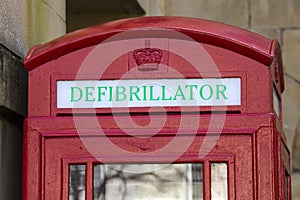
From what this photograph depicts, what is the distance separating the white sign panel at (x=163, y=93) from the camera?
12.2 ft

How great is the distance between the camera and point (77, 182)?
12.1ft

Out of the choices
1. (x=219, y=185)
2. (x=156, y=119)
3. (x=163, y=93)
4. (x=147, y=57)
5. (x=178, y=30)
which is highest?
(x=178, y=30)

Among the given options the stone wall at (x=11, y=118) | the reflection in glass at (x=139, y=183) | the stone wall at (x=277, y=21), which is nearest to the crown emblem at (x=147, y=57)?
the reflection in glass at (x=139, y=183)

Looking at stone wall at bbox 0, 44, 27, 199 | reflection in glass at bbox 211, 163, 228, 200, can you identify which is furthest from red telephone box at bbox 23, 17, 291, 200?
stone wall at bbox 0, 44, 27, 199

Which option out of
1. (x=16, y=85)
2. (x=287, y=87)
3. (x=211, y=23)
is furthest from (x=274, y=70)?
(x=287, y=87)

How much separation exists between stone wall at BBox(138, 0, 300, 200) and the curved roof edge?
2836 millimetres

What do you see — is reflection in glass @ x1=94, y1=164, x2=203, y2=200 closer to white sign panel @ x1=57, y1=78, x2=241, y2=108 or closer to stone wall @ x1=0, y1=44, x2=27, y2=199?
white sign panel @ x1=57, y1=78, x2=241, y2=108

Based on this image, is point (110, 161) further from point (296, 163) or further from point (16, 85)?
point (296, 163)

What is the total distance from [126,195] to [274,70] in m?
0.82

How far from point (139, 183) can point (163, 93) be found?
0.36 meters

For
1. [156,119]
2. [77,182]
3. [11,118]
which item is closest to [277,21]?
[11,118]

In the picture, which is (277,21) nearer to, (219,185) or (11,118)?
(11,118)

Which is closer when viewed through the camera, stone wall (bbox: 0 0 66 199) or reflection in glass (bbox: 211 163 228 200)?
reflection in glass (bbox: 211 163 228 200)

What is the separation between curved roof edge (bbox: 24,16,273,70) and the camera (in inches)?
147
